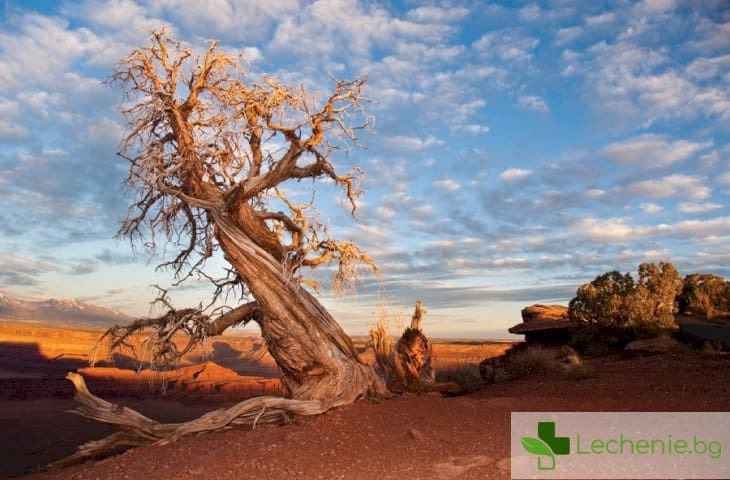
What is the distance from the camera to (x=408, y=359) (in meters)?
11.7

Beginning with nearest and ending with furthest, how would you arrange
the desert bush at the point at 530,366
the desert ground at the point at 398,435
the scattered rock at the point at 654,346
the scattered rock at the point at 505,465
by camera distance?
the scattered rock at the point at 505,465 → the desert ground at the point at 398,435 → the desert bush at the point at 530,366 → the scattered rock at the point at 654,346

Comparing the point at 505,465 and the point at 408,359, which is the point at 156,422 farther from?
the point at 505,465

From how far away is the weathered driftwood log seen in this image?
11.6 m

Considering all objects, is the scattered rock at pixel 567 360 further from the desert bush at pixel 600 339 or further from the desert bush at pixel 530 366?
the desert bush at pixel 600 339

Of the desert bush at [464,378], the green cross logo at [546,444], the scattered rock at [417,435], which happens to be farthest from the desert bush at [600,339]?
the scattered rock at [417,435]

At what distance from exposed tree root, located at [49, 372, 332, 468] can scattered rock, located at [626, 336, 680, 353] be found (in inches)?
563

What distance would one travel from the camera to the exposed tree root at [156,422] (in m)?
9.02

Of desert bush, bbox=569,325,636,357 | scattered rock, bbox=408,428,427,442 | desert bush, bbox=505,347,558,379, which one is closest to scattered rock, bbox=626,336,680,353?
desert bush, bbox=569,325,636,357

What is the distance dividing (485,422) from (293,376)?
147 inches

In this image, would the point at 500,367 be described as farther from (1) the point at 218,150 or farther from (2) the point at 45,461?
(2) the point at 45,461

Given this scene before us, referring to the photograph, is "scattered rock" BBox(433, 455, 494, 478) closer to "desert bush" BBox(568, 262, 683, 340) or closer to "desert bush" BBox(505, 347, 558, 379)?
"desert bush" BBox(505, 347, 558, 379)

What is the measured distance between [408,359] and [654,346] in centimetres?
1192

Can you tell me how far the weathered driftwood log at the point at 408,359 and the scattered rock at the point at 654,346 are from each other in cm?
1064

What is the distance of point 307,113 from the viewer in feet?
30.4
